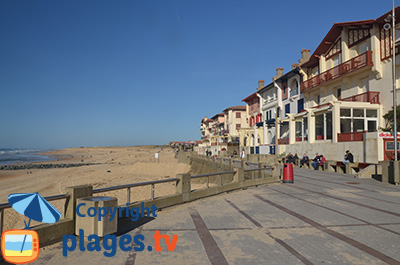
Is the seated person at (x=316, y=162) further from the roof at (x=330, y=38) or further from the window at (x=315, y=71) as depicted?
the window at (x=315, y=71)

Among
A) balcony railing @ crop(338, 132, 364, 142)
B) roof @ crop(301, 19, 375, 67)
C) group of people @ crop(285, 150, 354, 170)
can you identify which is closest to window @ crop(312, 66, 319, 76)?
roof @ crop(301, 19, 375, 67)

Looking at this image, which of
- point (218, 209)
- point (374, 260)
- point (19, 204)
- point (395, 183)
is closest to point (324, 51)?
point (395, 183)

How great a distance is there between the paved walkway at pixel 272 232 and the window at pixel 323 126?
14.8 meters

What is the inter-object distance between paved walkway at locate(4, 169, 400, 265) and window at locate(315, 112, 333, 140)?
1484cm

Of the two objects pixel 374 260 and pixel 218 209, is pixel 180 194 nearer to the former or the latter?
pixel 218 209

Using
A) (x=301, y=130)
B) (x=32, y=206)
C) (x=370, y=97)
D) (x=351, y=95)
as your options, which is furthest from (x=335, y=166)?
(x=32, y=206)

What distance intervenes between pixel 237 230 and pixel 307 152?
73.9 ft

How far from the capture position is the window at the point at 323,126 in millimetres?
25234


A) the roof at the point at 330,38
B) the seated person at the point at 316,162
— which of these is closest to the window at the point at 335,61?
the roof at the point at 330,38

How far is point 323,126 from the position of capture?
26.4 m

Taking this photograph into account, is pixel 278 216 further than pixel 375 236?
Yes

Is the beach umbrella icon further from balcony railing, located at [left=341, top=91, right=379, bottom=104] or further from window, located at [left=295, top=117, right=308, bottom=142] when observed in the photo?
window, located at [left=295, top=117, right=308, bottom=142]

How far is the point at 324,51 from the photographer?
30.6 metres

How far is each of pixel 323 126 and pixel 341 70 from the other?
5459 millimetres
